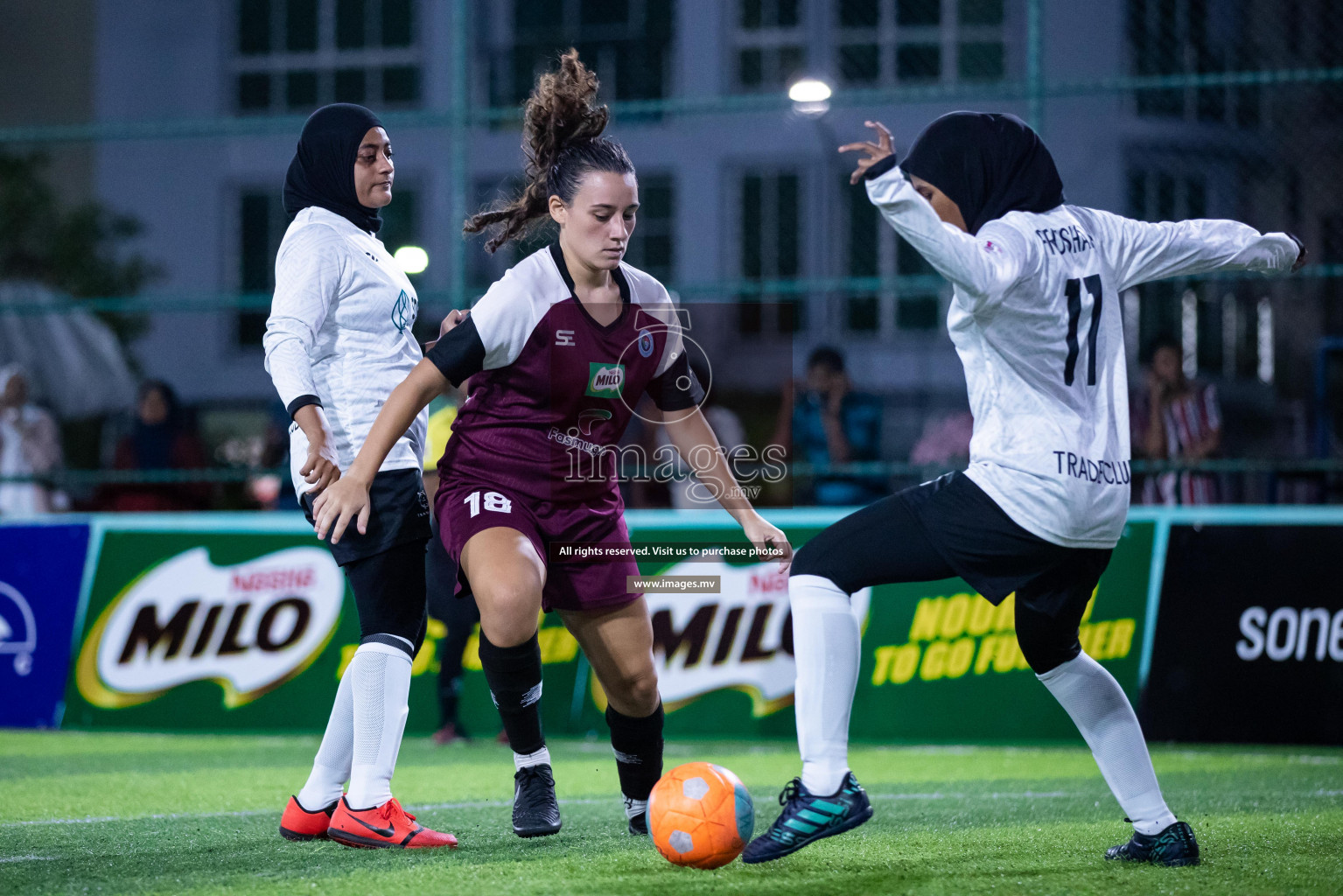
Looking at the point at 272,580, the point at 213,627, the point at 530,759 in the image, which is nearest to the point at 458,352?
the point at 530,759

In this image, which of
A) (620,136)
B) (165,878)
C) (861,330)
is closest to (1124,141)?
(861,330)

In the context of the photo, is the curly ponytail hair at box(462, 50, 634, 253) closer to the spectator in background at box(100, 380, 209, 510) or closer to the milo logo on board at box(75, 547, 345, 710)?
the milo logo on board at box(75, 547, 345, 710)

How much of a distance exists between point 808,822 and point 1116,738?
96cm

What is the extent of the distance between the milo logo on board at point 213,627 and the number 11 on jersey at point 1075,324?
211 inches

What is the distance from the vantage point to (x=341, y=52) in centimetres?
2436

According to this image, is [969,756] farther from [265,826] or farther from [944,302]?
[944,302]

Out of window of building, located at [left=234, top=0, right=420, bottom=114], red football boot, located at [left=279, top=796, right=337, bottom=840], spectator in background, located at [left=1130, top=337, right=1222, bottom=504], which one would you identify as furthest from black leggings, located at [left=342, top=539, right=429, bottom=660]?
window of building, located at [left=234, top=0, right=420, bottom=114]

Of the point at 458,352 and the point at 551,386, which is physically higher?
the point at 458,352

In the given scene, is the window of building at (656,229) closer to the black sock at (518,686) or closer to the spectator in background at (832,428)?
the spectator in background at (832,428)

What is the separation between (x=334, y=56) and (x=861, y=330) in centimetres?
1162

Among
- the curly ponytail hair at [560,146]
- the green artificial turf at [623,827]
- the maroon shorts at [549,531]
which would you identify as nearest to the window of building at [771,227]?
the green artificial turf at [623,827]

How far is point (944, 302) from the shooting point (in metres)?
12.2

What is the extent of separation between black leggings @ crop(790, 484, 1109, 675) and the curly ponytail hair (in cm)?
136

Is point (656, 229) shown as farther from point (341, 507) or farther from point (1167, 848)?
point (1167, 848)
